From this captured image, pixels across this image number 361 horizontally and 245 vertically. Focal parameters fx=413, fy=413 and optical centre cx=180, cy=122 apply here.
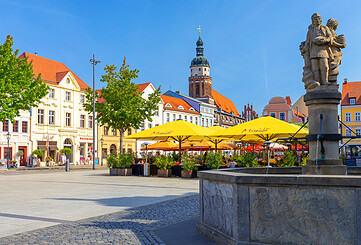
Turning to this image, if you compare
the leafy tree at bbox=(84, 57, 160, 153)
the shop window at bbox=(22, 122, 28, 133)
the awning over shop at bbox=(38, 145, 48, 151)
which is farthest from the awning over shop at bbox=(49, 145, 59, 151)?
the leafy tree at bbox=(84, 57, 160, 153)

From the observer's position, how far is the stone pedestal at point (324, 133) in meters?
7.91

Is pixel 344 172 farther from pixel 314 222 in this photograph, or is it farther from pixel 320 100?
pixel 314 222

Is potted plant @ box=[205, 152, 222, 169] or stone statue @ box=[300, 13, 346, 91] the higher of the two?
stone statue @ box=[300, 13, 346, 91]

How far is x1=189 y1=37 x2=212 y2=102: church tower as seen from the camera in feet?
346

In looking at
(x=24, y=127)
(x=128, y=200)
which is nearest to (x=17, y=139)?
(x=24, y=127)

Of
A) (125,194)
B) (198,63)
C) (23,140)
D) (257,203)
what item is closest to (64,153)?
(23,140)

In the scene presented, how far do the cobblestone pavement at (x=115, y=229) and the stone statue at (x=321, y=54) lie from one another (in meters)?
4.01

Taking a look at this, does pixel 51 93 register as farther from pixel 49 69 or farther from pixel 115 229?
pixel 115 229

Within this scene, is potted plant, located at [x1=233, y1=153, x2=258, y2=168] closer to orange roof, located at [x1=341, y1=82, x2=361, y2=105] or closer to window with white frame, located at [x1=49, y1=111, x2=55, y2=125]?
window with white frame, located at [x1=49, y1=111, x2=55, y2=125]

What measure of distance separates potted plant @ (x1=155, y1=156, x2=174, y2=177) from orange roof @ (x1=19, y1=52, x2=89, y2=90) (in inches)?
1280

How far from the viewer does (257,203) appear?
5691mm

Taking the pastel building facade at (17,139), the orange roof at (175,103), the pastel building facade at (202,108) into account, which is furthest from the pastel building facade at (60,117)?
the pastel building facade at (202,108)

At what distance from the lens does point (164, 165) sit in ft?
77.9

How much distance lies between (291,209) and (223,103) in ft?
354
